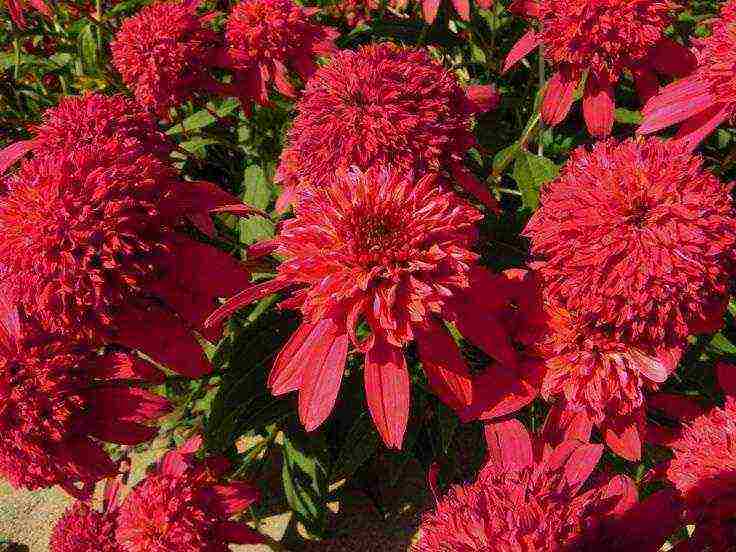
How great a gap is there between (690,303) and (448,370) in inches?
13.9

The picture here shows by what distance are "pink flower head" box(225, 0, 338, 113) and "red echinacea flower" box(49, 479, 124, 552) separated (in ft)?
3.57

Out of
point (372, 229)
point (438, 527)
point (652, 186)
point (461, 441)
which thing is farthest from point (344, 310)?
point (461, 441)

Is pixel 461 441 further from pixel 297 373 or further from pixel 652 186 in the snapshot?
pixel 652 186

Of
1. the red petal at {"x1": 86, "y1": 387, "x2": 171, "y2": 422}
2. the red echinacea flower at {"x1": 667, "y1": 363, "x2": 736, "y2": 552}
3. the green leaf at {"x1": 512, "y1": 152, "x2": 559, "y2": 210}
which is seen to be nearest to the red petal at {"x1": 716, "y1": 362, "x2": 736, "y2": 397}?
the red echinacea flower at {"x1": 667, "y1": 363, "x2": 736, "y2": 552}

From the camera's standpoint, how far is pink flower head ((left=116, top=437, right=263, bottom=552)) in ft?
4.15

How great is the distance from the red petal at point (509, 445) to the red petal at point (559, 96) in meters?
0.71

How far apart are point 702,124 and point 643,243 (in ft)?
1.80

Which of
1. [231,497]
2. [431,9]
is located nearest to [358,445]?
[231,497]

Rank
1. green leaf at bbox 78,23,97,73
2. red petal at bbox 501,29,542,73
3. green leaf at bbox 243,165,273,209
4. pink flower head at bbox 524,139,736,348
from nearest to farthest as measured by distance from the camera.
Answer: pink flower head at bbox 524,139,736,348 < red petal at bbox 501,29,542,73 < green leaf at bbox 243,165,273,209 < green leaf at bbox 78,23,97,73

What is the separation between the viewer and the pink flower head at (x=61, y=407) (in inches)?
45.5

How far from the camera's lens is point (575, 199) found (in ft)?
3.21

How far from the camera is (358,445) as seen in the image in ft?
4.55

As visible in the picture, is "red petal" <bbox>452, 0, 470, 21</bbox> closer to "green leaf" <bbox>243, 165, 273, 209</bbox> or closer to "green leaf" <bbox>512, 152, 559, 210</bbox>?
"green leaf" <bbox>512, 152, 559, 210</bbox>

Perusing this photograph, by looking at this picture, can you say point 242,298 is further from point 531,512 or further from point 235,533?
point 235,533
